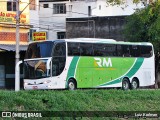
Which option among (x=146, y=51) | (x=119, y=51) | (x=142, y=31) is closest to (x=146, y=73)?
(x=146, y=51)

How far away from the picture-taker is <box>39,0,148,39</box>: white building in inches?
2377

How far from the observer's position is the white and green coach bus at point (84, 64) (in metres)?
28.5

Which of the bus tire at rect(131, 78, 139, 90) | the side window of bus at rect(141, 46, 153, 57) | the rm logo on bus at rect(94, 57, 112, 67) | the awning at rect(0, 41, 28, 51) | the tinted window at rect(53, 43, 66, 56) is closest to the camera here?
the tinted window at rect(53, 43, 66, 56)

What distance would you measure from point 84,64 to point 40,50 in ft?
10.2

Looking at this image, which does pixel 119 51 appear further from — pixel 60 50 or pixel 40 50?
pixel 40 50

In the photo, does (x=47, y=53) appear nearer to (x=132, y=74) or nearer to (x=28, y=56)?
(x=28, y=56)

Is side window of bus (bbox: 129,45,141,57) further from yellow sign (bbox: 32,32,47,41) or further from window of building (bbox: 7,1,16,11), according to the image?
window of building (bbox: 7,1,16,11)

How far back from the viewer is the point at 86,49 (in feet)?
99.0

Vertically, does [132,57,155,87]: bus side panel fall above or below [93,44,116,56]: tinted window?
below

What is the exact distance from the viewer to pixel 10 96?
13.3 m

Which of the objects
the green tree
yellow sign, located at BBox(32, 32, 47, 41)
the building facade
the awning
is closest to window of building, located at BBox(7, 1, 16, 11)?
the building facade

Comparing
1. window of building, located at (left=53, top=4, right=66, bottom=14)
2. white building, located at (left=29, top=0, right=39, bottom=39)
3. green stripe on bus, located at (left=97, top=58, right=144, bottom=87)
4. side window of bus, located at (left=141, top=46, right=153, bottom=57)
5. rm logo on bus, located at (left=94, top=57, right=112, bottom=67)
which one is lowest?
green stripe on bus, located at (left=97, top=58, right=144, bottom=87)


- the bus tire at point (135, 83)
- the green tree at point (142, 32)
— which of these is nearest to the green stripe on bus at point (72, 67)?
the bus tire at point (135, 83)

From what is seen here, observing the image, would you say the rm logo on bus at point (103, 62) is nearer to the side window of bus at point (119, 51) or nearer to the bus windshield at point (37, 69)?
the side window of bus at point (119, 51)
